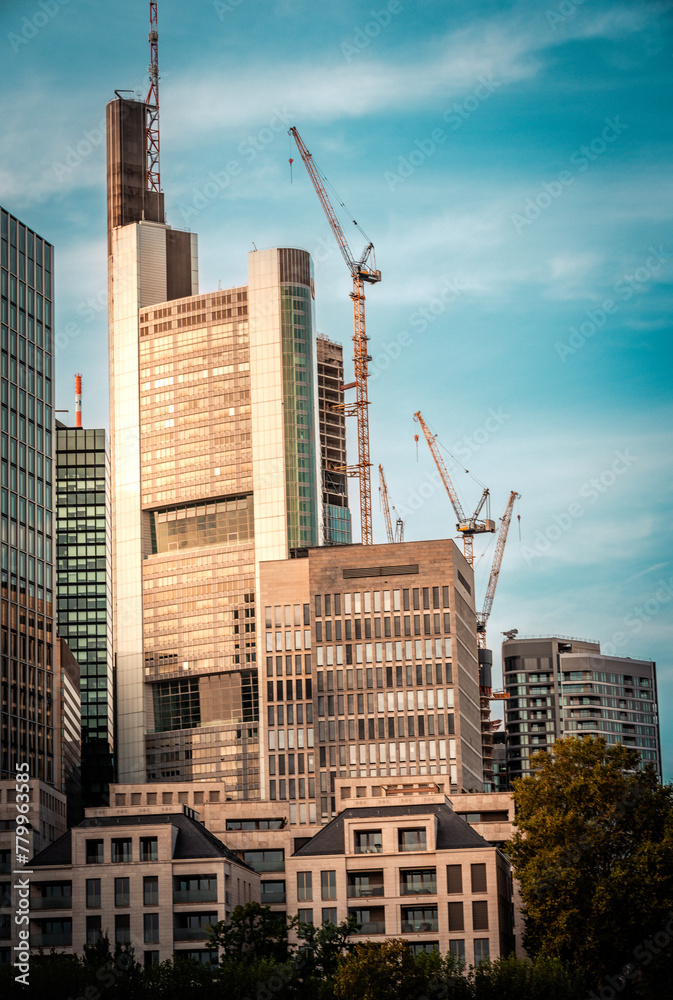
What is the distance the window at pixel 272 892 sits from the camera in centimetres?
17038

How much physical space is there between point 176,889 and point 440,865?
25319 millimetres

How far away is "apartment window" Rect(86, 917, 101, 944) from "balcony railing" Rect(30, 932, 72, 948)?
209 cm

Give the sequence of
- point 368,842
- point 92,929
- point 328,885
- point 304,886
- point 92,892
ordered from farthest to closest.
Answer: point 368,842, point 304,886, point 328,885, point 92,892, point 92,929

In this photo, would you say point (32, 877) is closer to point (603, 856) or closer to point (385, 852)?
point (385, 852)

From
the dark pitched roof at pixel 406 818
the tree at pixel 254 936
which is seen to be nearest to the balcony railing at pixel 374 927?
the dark pitched roof at pixel 406 818

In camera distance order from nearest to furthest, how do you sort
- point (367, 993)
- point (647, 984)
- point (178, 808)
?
1. point (367, 993)
2. point (647, 984)
3. point (178, 808)

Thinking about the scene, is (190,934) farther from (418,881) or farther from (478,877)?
(478,877)

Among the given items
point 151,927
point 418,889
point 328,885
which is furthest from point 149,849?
point 418,889

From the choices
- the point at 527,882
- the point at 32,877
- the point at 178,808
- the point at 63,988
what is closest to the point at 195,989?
the point at 63,988

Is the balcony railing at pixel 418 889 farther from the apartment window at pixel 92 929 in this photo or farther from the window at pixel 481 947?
the apartment window at pixel 92 929

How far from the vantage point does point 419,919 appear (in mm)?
160125

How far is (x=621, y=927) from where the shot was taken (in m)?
131

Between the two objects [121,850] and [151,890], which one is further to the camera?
[121,850]

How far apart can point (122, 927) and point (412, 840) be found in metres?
29.3
